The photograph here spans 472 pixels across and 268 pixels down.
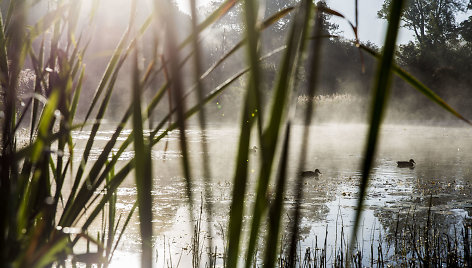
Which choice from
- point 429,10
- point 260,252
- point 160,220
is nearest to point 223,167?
point 160,220

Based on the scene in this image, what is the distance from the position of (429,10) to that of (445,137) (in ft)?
52.9

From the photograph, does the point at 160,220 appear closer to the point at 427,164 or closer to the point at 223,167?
the point at 223,167

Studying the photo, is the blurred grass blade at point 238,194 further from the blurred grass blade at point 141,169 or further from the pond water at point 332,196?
the pond water at point 332,196

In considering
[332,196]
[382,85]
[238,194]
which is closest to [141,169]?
[238,194]

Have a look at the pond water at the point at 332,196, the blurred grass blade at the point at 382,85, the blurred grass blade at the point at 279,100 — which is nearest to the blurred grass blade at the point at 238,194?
the blurred grass blade at the point at 279,100

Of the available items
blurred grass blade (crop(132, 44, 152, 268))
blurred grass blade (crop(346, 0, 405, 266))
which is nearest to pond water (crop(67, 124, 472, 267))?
blurred grass blade (crop(132, 44, 152, 268))

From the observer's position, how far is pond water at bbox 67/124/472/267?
5.73 metres

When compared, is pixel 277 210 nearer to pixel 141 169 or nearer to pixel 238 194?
pixel 238 194

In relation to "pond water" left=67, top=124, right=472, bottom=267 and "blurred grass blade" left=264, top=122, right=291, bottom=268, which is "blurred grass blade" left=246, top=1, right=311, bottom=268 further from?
"pond water" left=67, top=124, right=472, bottom=267

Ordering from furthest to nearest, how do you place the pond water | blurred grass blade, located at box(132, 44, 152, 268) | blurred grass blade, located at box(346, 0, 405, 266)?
the pond water
blurred grass blade, located at box(132, 44, 152, 268)
blurred grass blade, located at box(346, 0, 405, 266)

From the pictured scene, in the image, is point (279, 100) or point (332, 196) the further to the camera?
point (332, 196)

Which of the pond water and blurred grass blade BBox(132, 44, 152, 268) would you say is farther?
the pond water

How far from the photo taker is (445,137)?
2005 cm

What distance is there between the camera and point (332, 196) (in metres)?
8.48
